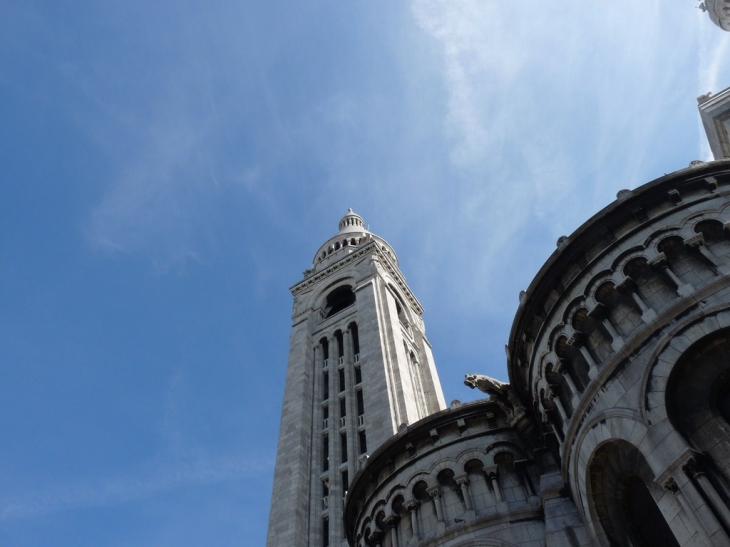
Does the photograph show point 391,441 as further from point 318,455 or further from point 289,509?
point 318,455

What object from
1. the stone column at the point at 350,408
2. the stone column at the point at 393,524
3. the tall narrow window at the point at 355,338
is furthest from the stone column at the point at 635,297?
the tall narrow window at the point at 355,338

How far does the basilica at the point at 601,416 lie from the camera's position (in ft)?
50.5

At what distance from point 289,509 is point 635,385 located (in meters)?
27.2

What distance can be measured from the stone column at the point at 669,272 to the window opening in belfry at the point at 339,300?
42784 millimetres

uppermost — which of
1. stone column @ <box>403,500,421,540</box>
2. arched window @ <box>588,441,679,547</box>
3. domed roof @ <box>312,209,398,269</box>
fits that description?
domed roof @ <box>312,209,398,269</box>

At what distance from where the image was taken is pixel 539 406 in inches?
812

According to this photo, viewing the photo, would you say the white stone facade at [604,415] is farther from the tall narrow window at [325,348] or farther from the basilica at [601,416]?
the tall narrow window at [325,348]

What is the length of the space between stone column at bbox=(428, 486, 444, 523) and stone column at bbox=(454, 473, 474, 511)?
0.75 meters

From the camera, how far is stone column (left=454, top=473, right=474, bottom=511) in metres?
21.3

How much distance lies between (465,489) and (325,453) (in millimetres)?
23201

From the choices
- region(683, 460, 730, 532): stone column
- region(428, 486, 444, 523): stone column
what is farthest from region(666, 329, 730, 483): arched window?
region(428, 486, 444, 523): stone column

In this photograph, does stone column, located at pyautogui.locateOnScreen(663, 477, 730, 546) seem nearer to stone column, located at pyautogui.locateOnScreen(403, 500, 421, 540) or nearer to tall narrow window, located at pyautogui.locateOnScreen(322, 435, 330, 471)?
stone column, located at pyautogui.locateOnScreen(403, 500, 421, 540)

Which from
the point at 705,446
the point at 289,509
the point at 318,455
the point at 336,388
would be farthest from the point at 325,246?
the point at 705,446

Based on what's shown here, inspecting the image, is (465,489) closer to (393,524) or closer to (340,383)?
(393,524)
